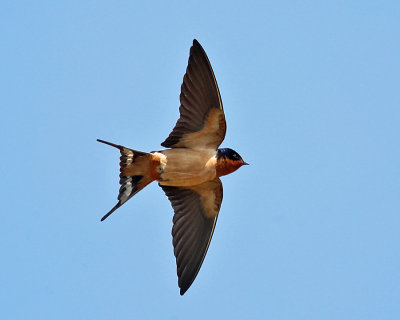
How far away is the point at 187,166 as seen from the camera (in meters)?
6.80

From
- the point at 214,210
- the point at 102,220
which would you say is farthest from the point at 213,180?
the point at 102,220

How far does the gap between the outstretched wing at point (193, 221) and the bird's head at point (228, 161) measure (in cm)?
28

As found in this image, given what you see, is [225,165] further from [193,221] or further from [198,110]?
[193,221]

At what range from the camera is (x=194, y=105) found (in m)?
6.78

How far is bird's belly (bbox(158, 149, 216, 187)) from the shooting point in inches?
267

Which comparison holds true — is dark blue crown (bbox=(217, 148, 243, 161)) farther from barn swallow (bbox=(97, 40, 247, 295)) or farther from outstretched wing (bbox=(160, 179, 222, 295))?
outstretched wing (bbox=(160, 179, 222, 295))

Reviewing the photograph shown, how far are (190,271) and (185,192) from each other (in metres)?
0.66

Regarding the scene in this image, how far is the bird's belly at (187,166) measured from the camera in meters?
6.79

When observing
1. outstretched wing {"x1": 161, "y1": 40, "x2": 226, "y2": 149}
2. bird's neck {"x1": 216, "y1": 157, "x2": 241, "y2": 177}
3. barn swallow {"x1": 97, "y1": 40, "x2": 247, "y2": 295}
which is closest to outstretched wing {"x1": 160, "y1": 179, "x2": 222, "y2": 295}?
barn swallow {"x1": 97, "y1": 40, "x2": 247, "y2": 295}

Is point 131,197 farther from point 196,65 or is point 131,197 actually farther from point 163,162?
point 196,65

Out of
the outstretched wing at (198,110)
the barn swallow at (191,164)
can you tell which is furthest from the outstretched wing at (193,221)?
the outstretched wing at (198,110)

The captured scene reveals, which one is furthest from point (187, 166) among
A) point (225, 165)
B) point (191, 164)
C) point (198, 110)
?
point (198, 110)

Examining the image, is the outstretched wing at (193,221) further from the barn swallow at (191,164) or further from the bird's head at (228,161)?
the bird's head at (228,161)

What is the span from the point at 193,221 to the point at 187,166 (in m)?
0.61
